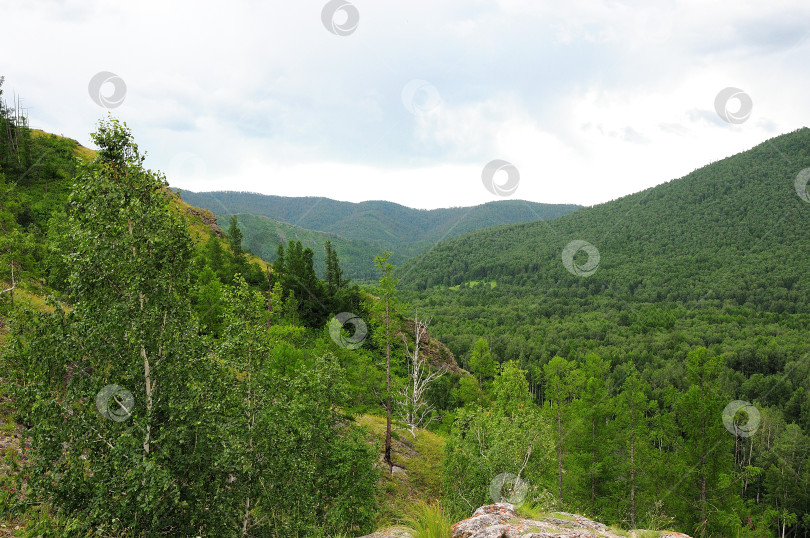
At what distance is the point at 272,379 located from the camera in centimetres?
1056

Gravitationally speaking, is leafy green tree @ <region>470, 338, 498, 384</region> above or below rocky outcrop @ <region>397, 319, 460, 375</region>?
above

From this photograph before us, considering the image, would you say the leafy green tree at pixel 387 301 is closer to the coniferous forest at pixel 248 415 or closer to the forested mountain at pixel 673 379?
the coniferous forest at pixel 248 415

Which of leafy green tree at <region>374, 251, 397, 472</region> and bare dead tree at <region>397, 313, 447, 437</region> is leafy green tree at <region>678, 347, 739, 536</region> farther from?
leafy green tree at <region>374, 251, 397, 472</region>

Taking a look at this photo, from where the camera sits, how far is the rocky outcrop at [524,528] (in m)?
6.65

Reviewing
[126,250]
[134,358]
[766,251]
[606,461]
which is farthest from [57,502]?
[766,251]

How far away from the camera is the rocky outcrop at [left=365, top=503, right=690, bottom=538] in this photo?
665 centimetres

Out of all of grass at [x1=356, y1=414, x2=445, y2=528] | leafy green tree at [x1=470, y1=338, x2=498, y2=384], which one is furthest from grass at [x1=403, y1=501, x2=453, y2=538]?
leafy green tree at [x1=470, y1=338, x2=498, y2=384]

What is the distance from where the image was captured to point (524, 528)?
22.6 ft

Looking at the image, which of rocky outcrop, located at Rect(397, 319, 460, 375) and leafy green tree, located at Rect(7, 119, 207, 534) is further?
rocky outcrop, located at Rect(397, 319, 460, 375)

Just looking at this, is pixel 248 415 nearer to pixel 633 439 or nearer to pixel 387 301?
pixel 387 301

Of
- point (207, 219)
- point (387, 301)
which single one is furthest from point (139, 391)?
point (207, 219)

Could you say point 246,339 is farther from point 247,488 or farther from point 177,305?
point 247,488

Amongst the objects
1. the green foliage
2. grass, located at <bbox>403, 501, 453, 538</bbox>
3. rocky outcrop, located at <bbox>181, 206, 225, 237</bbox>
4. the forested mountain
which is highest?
rocky outcrop, located at <bbox>181, 206, 225, 237</bbox>

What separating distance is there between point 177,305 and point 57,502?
163 inches
